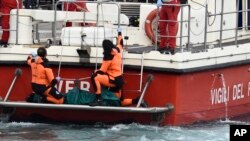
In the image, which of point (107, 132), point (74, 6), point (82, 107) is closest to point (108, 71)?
point (82, 107)

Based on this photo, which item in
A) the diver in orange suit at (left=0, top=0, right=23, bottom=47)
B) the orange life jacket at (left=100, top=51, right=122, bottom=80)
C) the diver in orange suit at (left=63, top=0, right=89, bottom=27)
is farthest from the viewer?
the diver in orange suit at (left=63, top=0, right=89, bottom=27)

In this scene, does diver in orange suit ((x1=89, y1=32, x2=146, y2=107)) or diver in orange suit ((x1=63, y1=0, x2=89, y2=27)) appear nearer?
diver in orange suit ((x1=89, y1=32, x2=146, y2=107))

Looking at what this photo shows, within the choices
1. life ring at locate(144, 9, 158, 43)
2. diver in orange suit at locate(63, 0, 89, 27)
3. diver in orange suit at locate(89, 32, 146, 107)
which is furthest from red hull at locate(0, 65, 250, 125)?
→ diver in orange suit at locate(63, 0, 89, 27)

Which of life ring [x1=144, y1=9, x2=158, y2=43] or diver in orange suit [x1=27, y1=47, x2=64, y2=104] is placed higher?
life ring [x1=144, y1=9, x2=158, y2=43]

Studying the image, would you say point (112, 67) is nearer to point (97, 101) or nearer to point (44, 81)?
point (97, 101)

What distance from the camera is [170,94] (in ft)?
44.0

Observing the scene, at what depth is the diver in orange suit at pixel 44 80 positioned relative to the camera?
1325cm

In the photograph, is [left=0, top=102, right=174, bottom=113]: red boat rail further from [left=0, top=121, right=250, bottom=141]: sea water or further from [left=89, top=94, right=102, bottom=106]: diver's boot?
[left=0, top=121, right=250, bottom=141]: sea water

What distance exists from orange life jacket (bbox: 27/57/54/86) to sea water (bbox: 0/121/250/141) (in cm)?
70

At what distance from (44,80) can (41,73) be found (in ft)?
0.36

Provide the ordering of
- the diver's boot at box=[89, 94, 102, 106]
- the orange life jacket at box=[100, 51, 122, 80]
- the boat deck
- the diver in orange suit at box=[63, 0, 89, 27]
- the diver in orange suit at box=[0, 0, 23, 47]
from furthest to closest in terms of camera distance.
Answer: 1. the diver in orange suit at box=[63, 0, 89, 27]
2. the diver in orange suit at box=[0, 0, 23, 47]
3. the orange life jacket at box=[100, 51, 122, 80]
4. the diver's boot at box=[89, 94, 102, 106]
5. the boat deck

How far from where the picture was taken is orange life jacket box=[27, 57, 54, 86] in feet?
43.5

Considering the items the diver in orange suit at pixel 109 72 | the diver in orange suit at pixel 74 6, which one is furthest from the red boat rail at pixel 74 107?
the diver in orange suit at pixel 74 6

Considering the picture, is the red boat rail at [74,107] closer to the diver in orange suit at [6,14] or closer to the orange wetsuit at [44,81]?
the orange wetsuit at [44,81]
